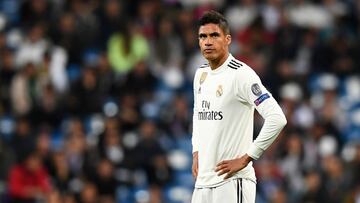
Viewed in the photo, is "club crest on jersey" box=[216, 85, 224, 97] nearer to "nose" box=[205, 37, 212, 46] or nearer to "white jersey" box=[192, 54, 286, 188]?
"white jersey" box=[192, 54, 286, 188]

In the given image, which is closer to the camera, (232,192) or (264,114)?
(264,114)

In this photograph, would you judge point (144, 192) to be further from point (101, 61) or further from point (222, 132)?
point (222, 132)

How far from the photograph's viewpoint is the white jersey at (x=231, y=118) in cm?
888

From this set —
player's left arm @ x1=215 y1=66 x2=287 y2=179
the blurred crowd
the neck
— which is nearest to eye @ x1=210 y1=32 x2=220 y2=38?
the neck

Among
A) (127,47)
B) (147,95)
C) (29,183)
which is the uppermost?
(127,47)

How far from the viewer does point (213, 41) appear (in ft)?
29.6

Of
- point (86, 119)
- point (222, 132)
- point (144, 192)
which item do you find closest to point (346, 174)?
point (144, 192)

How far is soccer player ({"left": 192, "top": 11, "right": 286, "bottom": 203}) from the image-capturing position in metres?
8.92

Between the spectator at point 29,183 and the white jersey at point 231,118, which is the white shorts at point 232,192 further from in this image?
the spectator at point 29,183

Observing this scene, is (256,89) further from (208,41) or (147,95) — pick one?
(147,95)

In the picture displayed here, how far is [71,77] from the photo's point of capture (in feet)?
65.7

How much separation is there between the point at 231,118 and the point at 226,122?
51 mm

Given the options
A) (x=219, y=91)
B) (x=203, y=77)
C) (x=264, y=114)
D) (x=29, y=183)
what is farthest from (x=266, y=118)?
(x=29, y=183)

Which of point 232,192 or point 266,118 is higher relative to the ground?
point 266,118
